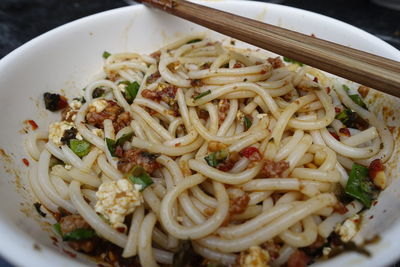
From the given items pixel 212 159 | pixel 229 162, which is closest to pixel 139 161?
pixel 212 159

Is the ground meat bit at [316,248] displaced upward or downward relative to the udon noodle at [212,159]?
downward

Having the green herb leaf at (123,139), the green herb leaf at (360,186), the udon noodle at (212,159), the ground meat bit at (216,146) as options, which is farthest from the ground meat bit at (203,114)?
the green herb leaf at (360,186)

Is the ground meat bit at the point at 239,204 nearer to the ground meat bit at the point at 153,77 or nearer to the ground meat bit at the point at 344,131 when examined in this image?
the ground meat bit at the point at 344,131

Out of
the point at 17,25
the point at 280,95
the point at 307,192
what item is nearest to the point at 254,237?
the point at 307,192

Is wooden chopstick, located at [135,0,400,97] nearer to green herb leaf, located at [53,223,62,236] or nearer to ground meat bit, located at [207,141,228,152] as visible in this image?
ground meat bit, located at [207,141,228,152]

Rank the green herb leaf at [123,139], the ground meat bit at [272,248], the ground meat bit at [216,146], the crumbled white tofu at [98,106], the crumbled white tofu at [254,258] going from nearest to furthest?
the crumbled white tofu at [254,258]
the ground meat bit at [272,248]
the ground meat bit at [216,146]
the green herb leaf at [123,139]
the crumbled white tofu at [98,106]

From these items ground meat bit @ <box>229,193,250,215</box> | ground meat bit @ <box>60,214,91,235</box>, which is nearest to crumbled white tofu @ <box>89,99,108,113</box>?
ground meat bit @ <box>60,214,91,235</box>

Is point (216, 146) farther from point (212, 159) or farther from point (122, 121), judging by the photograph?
point (122, 121)

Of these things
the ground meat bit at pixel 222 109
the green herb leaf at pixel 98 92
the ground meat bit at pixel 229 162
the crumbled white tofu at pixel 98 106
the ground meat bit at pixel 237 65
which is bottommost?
the green herb leaf at pixel 98 92
